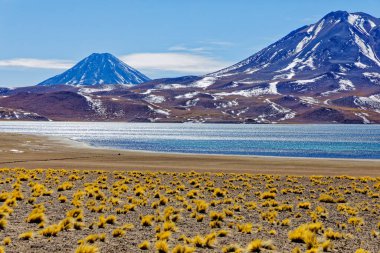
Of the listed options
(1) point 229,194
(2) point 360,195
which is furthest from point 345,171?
(1) point 229,194

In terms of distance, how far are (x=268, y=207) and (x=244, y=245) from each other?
31.8 feet

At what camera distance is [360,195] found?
1266 inches

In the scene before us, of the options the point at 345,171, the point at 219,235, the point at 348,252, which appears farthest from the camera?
the point at 345,171

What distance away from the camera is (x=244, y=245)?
674 inches

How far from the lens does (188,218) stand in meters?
22.7

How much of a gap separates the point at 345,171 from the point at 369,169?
4884mm

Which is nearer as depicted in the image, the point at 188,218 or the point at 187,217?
the point at 188,218

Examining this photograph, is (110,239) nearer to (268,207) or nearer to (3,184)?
(268,207)

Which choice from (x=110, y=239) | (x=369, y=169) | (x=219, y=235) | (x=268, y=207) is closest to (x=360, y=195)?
(x=268, y=207)

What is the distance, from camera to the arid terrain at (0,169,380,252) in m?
16.9

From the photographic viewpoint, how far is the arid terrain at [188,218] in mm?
16922

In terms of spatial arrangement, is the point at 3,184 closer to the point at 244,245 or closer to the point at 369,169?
the point at 244,245

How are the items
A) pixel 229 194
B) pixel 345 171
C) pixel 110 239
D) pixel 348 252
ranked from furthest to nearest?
1. pixel 345 171
2. pixel 229 194
3. pixel 110 239
4. pixel 348 252

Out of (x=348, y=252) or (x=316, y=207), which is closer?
(x=348, y=252)
